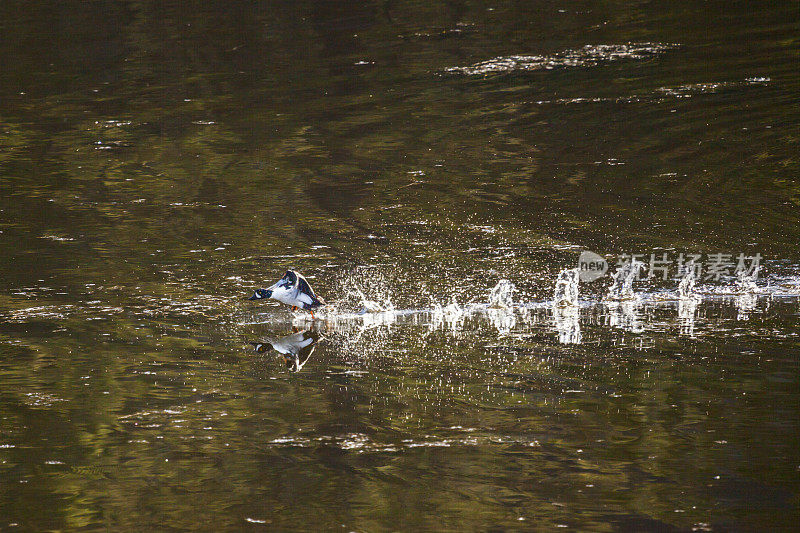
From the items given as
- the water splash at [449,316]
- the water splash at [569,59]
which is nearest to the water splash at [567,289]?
the water splash at [449,316]

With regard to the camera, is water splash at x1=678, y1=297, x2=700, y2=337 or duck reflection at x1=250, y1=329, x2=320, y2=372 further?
water splash at x1=678, y1=297, x2=700, y2=337

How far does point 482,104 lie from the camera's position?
42.9ft

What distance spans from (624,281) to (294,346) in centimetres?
240

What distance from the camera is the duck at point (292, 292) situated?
282 inches

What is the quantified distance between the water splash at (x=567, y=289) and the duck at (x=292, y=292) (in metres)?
1.63

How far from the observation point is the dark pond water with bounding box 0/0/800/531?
5027mm

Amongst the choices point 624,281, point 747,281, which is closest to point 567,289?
point 624,281

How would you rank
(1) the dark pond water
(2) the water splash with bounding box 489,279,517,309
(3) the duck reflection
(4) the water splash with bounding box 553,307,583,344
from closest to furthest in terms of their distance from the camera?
(1) the dark pond water → (3) the duck reflection → (4) the water splash with bounding box 553,307,583,344 → (2) the water splash with bounding box 489,279,517,309

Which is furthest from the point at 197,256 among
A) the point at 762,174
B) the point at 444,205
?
the point at 762,174

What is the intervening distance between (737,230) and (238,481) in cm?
501

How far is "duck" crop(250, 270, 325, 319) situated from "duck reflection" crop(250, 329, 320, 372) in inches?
8.6

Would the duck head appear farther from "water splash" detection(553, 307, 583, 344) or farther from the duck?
"water splash" detection(553, 307, 583, 344)

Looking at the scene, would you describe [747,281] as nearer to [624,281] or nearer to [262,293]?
[624,281]

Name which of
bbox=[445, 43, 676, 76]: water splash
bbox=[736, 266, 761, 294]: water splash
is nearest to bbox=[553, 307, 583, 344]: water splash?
bbox=[736, 266, 761, 294]: water splash
